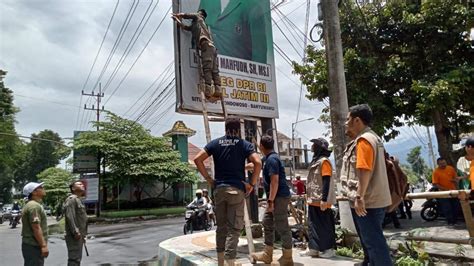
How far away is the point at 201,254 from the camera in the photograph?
5574 mm

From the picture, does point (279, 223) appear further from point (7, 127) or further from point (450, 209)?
point (7, 127)

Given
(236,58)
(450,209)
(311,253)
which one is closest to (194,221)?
(236,58)

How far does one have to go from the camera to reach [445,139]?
9828mm

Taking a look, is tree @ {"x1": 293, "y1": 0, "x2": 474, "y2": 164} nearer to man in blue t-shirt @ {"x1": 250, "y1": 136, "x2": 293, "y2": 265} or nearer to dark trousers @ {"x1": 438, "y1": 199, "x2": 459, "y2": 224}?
dark trousers @ {"x1": 438, "y1": 199, "x2": 459, "y2": 224}

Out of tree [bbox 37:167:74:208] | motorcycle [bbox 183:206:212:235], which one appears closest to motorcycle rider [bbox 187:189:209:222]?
motorcycle [bbox 183:206:212:235]

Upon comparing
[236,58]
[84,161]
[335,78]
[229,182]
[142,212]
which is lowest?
[142,212]

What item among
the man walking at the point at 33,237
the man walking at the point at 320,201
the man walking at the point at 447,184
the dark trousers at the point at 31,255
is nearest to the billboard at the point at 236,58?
the man walking at the point at 320,201

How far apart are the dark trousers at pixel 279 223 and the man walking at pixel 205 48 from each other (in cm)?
263

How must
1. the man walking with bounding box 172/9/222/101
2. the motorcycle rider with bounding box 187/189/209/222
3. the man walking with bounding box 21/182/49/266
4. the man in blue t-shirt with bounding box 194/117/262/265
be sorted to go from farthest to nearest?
the motorcycle rider with bounding box 187/189/209/222 → the man walking with bounding box 172/9/222/101 → the man walking with bounding box 21/182/49/266 → the man in blue t-shirt with bounding box 194/117/262/265

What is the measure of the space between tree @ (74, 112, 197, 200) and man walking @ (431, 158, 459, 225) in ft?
63.2

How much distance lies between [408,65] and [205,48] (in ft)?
18.4

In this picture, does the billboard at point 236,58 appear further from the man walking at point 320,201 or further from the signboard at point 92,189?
the signboard at point 92,189

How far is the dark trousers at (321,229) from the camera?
5.05m

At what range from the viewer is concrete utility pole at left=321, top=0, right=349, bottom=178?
5.88m
